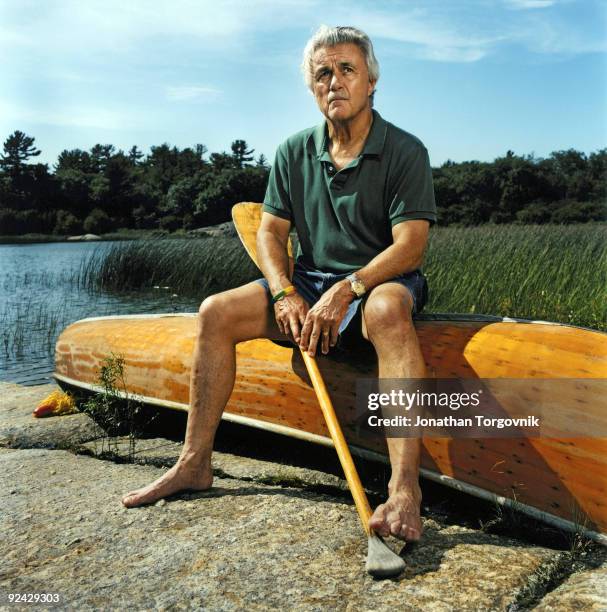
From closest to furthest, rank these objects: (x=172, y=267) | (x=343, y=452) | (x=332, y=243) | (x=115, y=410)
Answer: (x=343, y=452) < (x=332, y=243) < (x=115, y=410) < (x=172, y=267)

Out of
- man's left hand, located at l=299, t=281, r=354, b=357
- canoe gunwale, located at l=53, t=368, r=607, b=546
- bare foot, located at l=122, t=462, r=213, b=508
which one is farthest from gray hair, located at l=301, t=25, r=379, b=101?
bare foot, located at l=122, t=462, r=213, b=508

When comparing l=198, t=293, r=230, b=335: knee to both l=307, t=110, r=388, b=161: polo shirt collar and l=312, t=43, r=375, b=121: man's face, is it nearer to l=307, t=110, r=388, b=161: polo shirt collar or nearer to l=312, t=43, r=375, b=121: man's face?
l=307, t=110, r=388, b=161: polo shirt collar

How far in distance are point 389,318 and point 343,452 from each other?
0.49 metres

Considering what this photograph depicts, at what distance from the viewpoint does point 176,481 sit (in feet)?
8.89

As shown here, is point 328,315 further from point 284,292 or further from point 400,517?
point 400,517

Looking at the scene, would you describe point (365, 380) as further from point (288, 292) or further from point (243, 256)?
point (243, 256)

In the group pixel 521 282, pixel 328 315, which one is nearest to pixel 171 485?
pixel 328 315

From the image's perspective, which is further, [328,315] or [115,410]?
[115,410]

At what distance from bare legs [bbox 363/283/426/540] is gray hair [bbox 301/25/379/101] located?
0.89 m

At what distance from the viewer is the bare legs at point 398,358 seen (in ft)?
7.36

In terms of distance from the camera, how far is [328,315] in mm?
2543

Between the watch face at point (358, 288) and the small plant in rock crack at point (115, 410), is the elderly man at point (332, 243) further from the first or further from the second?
the small plant in rock crack at point (115, 410)

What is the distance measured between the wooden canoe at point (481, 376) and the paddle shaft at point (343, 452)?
0.23 metres

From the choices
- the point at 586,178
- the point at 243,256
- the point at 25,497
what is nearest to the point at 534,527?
the point at 25,497
